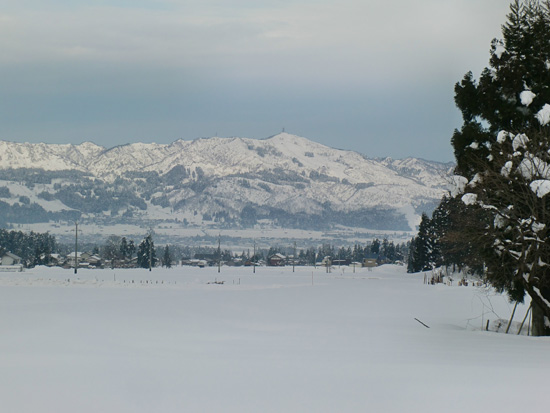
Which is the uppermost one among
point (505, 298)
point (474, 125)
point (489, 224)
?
point (474, 125)

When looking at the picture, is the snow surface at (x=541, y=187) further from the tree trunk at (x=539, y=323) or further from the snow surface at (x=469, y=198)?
the tree trunk at (x=539, y=323)

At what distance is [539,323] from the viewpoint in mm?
26062

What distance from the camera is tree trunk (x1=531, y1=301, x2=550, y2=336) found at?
2595 centimetres

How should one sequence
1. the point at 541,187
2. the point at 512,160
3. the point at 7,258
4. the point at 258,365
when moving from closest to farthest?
the point at 258,365
the point at 541,187
the point at 512,160
the point at 7,258

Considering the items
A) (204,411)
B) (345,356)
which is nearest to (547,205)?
(345,356)

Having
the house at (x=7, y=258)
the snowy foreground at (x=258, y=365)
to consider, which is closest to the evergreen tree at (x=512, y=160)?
the snowy foreground at (x=258, y=365)

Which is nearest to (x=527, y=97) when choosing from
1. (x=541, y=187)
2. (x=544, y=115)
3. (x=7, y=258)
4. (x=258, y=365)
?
(x=544, y=115)

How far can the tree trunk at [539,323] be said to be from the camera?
85.1ft

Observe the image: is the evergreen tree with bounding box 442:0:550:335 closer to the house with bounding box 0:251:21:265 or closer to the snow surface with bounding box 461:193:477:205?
the snow surface with bounding box 461:193:477:205

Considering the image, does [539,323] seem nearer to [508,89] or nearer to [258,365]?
[508,89]

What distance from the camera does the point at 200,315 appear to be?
33188 mm

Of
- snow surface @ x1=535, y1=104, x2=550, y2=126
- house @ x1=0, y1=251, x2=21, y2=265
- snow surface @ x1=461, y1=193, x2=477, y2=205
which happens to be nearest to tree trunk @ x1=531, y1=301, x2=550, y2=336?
snow surface @ x1=461, y1=193, x2=477, y2=205

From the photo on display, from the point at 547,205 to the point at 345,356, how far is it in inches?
388

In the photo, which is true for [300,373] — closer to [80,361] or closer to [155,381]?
[155,381]
